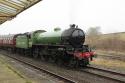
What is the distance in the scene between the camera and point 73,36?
63.7 ft

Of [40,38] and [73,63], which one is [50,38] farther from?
[73,63]

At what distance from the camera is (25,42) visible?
2930 centimetres

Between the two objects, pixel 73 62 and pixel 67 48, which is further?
pixel 73 62

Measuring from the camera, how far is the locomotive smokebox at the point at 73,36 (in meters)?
19.3

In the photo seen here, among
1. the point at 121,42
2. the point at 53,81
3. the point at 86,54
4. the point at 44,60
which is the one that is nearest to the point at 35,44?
the point at 44,60

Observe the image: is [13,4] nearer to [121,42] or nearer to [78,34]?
[78,34]

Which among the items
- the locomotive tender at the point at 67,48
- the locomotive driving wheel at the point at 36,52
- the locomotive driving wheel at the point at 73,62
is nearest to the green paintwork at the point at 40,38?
the locomotive tender at the point at 67,48

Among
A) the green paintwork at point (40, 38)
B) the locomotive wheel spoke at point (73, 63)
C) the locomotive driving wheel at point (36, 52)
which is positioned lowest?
the locomotive wheel spoke at point (73, 63)

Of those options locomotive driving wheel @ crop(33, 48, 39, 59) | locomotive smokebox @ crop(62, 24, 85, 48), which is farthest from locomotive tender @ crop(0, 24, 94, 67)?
locomotive driving wheel @ crop(33, 48, 39, 59)

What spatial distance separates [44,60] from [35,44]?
2368 millimetres

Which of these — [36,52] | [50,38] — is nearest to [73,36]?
[50,38]

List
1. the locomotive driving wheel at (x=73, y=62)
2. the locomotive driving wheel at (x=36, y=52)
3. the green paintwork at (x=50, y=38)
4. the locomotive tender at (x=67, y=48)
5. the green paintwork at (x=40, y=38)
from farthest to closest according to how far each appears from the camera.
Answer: the locomotive driving wheel at (x=36, y=52) < the green paintwork at (x=40, y=38) < the green paintwork at (x=50, y=38) < the locomotive driving wheel at (x=73, y=62) < the locomotive tender at (x=67, y=48)

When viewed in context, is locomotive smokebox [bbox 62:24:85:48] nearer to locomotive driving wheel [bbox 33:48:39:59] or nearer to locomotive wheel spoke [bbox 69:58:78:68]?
locomotive wheel spoke [bbox 69:58:78:68]

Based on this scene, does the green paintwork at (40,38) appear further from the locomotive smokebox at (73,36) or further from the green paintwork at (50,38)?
the locomotive smokebox at (73,36)
